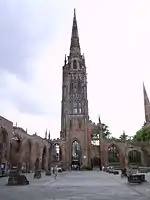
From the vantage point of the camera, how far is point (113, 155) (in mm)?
83562

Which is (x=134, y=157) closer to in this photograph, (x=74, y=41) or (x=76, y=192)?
(x=74, y=41)

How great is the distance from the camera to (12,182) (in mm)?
22141

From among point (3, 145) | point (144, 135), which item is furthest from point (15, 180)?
point (144, 135)

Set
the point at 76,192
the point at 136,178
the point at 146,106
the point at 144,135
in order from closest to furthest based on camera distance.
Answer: the point at 76,192
the point at 136,178
the point at 144,135
the point at 146,106

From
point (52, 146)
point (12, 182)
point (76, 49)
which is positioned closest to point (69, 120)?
point (52, 146)

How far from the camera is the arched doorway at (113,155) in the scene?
81.4 metres

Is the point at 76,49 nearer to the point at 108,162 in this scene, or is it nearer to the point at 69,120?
the point at 69,120

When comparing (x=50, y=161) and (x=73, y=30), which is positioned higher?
(x=73, y=30)

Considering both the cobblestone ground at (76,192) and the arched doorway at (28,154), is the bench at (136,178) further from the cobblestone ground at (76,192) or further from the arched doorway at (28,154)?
the arched doorway at (28,154)

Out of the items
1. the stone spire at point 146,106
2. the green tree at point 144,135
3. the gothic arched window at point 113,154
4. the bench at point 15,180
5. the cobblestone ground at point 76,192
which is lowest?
the cobblestone ground at point 76,192

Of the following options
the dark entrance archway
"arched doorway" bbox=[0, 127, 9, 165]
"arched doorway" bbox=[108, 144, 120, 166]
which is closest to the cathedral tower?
the dark entrance archway

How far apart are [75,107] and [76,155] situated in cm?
2156

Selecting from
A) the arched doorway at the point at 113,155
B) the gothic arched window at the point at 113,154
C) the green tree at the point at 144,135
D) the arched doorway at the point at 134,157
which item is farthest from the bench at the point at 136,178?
the gothic arched window at the point at 113,154

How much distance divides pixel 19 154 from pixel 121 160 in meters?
32.5
